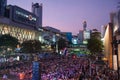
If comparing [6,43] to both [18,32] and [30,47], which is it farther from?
[18,32]

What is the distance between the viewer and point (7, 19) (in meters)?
117

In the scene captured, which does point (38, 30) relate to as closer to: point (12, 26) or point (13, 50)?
point (12, 26)

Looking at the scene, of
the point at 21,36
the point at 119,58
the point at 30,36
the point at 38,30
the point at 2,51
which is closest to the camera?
the point at 119,58

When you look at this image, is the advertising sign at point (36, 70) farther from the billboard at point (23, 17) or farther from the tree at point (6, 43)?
the billboard at point (23, 17)

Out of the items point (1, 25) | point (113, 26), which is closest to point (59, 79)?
point (113, 26)

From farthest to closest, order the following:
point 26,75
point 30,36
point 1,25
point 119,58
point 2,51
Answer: point 30,36 → point 1,25 → point 2,51 → point 119,58 → point 26,75

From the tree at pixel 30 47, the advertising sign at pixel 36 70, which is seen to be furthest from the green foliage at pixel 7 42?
the advertising sign at pixel 36 70

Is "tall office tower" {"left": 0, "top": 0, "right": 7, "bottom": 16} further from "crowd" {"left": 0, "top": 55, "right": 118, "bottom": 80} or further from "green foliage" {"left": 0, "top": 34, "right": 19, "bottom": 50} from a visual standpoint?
"crowd" {"left": 0, "top": 55, "right": 118, "bottom": 80}

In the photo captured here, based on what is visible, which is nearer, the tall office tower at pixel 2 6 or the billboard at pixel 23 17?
the tall office tower at pixel 2 6

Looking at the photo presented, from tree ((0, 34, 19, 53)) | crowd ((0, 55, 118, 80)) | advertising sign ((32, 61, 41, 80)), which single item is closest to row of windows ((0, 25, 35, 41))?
tree ((0, 34, 19, 53))

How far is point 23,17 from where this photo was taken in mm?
134000

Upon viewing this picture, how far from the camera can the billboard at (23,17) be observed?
12306 centimetres

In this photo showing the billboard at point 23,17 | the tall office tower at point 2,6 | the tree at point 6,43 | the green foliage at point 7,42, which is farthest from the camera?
the billboard at point 23,17

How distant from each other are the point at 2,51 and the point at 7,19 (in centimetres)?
3572
